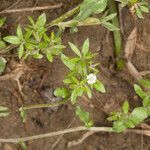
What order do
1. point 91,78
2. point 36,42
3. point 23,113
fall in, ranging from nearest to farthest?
point 91,78
point 36,42
point 23,113

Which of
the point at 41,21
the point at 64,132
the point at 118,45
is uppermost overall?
the point at 41,21

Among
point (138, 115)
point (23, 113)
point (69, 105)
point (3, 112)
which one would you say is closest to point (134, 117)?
point (138, 115)

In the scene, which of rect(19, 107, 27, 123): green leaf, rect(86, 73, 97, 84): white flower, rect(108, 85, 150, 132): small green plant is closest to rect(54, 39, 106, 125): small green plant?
rect(86, 73, 97, 84): white flower

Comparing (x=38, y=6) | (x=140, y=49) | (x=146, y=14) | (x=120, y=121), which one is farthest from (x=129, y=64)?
(x=38, y=6)

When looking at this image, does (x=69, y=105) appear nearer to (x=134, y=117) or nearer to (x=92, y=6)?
(x=134, y=117)

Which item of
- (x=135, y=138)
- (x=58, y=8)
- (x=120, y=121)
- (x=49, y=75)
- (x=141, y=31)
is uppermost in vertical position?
(x=58, y=8)

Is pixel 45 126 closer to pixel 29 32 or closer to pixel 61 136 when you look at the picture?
pixel 61 136

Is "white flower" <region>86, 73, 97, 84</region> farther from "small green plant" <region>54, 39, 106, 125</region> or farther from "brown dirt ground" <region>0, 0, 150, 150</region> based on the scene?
"brown dirt ground" <region>0, 0, 150, 150</region>

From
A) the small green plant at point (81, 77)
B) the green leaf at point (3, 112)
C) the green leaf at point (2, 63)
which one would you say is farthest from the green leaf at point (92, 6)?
the green leaf at point (3, 112)
